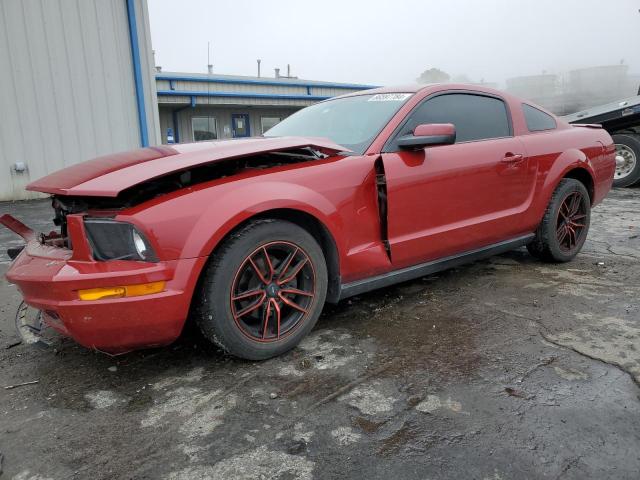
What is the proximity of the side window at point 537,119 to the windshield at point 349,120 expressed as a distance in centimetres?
124

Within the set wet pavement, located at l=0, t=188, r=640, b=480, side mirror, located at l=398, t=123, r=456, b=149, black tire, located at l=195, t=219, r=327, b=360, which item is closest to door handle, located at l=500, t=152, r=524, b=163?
side mirror, located at l=398, t=123, r=456, b=149

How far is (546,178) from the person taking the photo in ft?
12.0

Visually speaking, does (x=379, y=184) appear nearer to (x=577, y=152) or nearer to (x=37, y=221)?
(x=577, y=152)

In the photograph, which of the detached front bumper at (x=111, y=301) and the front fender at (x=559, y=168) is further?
the front fender at (x=559, y=168)

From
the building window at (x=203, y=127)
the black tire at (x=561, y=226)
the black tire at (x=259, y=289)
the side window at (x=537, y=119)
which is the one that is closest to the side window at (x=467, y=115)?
the side window at (x=537, y=119)

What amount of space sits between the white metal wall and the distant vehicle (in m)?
8.45

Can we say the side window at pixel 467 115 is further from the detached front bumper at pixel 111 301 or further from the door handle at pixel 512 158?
the detached front bumper at pixel 111 301

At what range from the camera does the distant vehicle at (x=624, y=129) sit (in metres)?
8.14

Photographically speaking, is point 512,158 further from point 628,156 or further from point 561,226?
point 628,156

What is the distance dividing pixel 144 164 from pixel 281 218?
0.71 meters

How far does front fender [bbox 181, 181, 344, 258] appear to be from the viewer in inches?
82.7

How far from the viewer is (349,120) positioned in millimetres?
3154

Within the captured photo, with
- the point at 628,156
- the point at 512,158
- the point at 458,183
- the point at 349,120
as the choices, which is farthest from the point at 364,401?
the point at 628,156

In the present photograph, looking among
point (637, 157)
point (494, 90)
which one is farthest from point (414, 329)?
point (637, 157)
